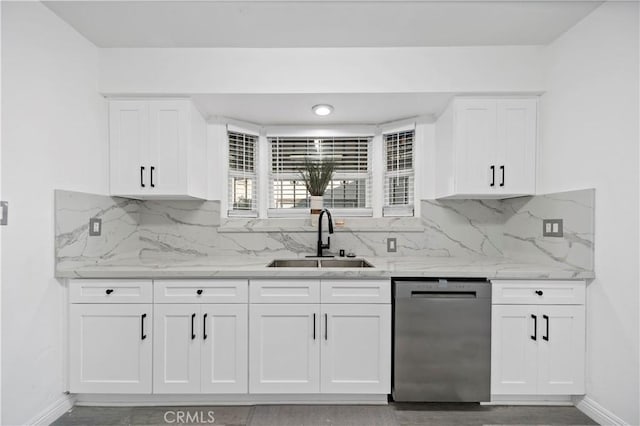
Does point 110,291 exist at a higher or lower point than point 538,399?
higher

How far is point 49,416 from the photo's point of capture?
1.89 m

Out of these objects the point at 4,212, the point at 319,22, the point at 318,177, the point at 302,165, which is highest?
the point at 319,22

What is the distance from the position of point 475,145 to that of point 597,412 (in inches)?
72.1

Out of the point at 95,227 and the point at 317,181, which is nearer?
the point at 95,227

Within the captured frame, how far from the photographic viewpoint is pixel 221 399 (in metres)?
2.07

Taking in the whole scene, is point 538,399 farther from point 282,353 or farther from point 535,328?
point 282,353

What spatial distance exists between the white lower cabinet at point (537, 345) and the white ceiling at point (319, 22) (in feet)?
5.46

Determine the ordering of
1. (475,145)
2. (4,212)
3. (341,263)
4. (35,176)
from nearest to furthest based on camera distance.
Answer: (4,212)
(35,176)
(475,145)
(341,263)

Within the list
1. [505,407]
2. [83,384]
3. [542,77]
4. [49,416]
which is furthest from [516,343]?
[49,416]

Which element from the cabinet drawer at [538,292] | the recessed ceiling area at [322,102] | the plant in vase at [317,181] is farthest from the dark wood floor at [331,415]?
the recessed ceiling area at [322,102]

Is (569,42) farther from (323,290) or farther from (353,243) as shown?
(323,290)

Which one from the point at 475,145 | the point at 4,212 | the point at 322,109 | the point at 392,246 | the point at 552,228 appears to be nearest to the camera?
the point at 4,212

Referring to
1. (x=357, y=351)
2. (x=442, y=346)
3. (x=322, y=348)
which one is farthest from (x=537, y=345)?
(x=322, y=348)

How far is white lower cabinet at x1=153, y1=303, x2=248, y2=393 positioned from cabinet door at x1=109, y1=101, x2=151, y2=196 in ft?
3.27
